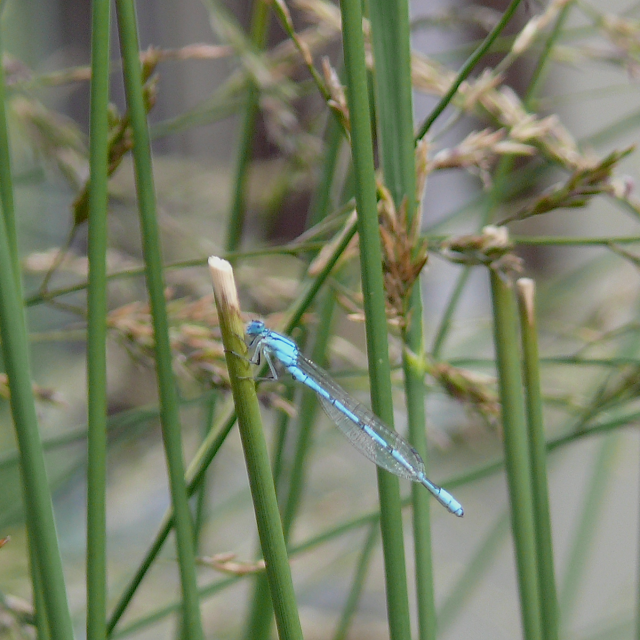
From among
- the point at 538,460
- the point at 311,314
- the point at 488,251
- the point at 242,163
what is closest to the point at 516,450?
the point at 538,460

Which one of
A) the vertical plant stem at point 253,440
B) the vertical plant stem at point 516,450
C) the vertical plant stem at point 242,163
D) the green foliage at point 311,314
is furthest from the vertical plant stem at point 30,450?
the vertical plant stem at point 242,163

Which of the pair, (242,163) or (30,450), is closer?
(30,450)

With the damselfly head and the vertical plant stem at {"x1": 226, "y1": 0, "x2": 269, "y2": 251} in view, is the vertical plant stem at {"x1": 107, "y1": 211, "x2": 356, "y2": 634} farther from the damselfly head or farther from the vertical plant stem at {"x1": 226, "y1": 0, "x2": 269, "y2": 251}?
the vertical plant stem at {"x1": 226, "y1": 0, "x2": 269, "y2": 251}

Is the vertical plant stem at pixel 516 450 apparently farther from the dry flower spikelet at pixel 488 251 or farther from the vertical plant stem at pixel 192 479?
the vertical plant stem at pixel 192 479

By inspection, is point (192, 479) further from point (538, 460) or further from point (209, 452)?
point (538, 460)

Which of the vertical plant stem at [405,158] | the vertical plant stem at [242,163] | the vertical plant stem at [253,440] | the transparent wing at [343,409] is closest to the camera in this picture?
the vertical plant stem at [253,440]

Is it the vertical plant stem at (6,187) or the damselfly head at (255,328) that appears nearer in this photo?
the vertical plant stem at (6,187)

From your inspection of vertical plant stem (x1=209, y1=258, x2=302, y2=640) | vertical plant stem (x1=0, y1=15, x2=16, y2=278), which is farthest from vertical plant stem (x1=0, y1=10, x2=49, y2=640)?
vertical plant stem (x1=209, y1=258, x2=302, y2=640)
